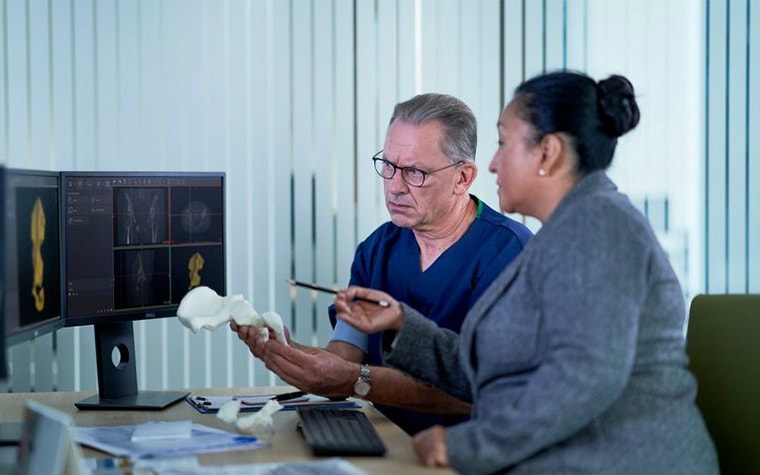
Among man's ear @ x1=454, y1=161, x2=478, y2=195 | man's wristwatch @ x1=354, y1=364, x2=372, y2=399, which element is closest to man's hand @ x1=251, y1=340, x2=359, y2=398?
man's wristwatch @ x1=354, y1=364, x2=372, y2=399

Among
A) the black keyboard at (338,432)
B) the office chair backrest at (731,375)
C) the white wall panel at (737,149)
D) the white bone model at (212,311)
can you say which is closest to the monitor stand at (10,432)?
the white bone model at (212,311)

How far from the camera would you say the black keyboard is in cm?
170

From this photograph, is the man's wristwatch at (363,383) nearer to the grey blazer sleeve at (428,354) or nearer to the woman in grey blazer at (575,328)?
the grey blazer sleeve at (428,354)

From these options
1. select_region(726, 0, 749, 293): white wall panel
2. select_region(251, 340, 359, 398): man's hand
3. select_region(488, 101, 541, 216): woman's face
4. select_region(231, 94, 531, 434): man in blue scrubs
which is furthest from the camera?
select_region(726, 0, 749, 293): white wall panel

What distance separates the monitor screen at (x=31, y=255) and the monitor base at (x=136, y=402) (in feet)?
0.69

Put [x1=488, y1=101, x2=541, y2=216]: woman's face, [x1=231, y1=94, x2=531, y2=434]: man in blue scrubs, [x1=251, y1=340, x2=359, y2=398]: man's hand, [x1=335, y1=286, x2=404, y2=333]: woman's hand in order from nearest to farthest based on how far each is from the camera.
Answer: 1. [x1=488, y1=101, x2=541, y2=216]: woman's face
2. [x1=335, y1=286, x2=404, y2=333]: woman's hand
3. [x1=251, y1=340, x2=359, y2=398]: man's hand
4. [x1=231, y1=94, x2=531, y2=434]: man in blue scrubs

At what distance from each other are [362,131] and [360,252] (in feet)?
3.42

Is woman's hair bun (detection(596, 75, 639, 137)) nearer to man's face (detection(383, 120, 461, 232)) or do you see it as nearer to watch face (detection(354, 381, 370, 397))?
man's face (detection(383, 120, 461, 232))

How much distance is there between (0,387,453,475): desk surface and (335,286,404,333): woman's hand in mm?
219

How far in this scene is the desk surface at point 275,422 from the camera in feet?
5.42

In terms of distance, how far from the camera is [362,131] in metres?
3.52

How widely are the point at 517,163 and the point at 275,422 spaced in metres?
0.76

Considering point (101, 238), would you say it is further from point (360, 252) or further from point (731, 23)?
point (731, 23)

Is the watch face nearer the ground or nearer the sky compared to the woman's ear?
nearer the ground
